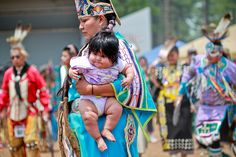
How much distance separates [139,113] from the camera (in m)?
4.14

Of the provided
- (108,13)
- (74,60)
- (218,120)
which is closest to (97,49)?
(74,60)

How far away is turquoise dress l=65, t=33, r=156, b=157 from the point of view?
396 centimetres

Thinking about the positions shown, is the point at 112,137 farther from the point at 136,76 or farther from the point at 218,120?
the point at 218,120

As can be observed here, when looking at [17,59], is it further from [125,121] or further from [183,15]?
[183,15]

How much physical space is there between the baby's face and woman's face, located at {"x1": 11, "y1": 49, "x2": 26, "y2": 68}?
366cm

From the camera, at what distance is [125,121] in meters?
4.05

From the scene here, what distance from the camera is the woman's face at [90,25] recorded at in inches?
163

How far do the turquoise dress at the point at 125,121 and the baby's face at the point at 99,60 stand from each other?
0.51ft

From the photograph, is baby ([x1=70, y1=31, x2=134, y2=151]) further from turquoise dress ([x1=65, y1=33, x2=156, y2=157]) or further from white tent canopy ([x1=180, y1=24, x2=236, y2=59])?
white tent canopy ([x1=180, y1=24, x2=236, y2=59])

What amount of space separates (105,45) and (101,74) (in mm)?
215

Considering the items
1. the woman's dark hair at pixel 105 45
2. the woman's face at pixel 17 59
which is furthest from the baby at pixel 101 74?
the woman's face at pixel 17 59

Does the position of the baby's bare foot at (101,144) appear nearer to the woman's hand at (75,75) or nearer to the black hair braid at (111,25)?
the woman's hand at (75,75)

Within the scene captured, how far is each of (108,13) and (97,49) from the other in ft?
1.58

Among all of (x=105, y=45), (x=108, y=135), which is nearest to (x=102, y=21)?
(x=105, y=45)
